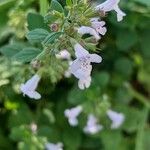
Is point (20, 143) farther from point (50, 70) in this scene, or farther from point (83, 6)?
point (83, 6)

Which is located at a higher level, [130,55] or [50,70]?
[50,70]

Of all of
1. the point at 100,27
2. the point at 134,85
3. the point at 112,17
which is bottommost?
the point at 134,85

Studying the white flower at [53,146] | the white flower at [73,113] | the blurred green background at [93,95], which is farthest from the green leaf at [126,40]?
the white flower at [53,146]

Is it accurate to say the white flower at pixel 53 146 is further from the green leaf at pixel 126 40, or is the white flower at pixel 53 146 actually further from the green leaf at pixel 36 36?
the green leaf at pixel 36 36

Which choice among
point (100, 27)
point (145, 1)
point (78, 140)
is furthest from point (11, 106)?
point (100, 27)

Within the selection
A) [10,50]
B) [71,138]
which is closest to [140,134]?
[71,138]

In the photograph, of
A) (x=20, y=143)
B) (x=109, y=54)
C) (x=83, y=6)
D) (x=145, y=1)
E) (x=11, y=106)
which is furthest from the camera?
(x=109, y=54)

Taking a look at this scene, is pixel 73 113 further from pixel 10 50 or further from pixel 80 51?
pixel 80 51
